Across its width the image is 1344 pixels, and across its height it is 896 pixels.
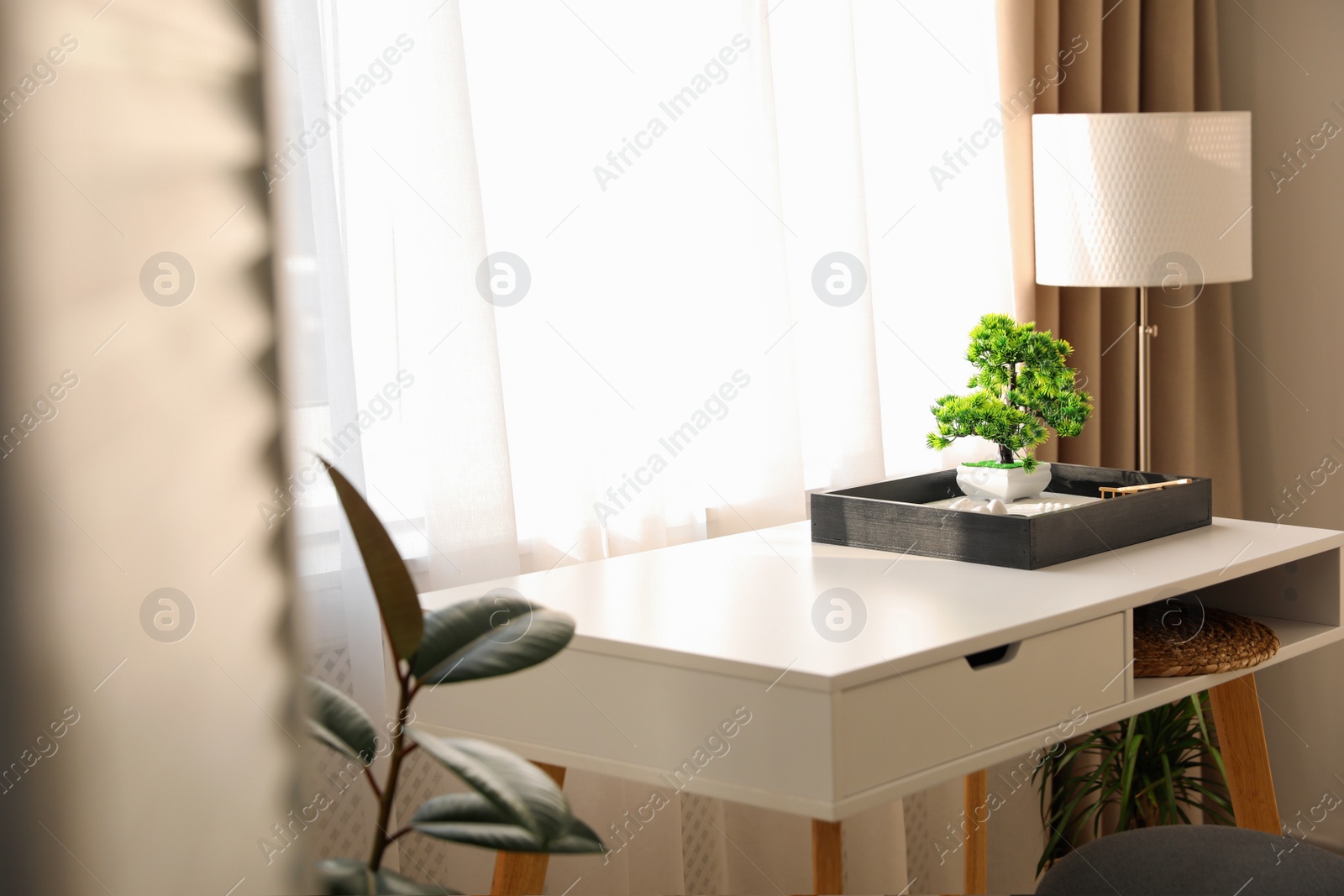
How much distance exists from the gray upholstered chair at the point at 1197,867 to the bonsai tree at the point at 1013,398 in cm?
48

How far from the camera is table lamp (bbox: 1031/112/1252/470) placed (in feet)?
6.13

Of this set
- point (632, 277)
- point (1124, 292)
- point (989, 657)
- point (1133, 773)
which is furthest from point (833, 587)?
point (1124, 292)

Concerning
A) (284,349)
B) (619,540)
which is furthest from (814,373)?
(284,349)

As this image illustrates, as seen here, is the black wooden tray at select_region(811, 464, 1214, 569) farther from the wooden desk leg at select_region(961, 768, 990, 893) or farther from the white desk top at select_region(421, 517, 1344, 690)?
the wooden desk leg at select_region(961, 768, 990, 893)

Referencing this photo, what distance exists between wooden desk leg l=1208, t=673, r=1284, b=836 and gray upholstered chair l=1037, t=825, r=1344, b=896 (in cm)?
34

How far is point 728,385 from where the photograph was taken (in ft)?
6.03

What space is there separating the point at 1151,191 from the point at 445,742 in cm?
166

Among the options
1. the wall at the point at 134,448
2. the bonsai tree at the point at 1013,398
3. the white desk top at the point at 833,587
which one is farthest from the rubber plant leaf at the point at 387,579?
the bonsai tree at the point at 1013,398

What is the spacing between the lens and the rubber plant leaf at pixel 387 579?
1.67 feet

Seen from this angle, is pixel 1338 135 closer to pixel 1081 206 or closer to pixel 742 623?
pixel 1081 206

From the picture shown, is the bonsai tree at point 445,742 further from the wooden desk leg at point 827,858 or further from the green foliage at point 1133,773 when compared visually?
the green foliage at point 1133,773

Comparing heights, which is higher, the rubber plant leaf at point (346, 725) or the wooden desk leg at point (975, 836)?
the rubber plant leaf at point (346, 725)

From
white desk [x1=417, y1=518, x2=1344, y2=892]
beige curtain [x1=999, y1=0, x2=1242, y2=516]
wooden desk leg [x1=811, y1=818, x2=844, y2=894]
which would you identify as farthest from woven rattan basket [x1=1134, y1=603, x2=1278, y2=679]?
beige curtain [x1=999, y1=0, x2=1242, y2=516]

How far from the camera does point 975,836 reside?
6.40 ft
